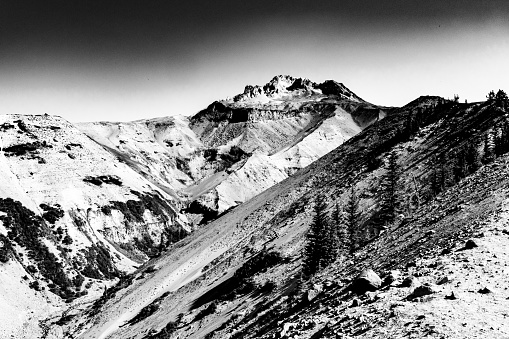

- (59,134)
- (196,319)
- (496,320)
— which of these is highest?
(59,134)

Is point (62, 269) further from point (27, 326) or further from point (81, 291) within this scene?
point (27, 326)

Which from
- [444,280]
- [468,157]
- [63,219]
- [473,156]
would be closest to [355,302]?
[444,280]

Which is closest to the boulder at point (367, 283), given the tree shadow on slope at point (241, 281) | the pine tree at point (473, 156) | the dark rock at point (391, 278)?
the dark rock at point (391, 278)

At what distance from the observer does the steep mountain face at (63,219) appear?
95.4m

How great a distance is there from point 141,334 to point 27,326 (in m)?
41.1

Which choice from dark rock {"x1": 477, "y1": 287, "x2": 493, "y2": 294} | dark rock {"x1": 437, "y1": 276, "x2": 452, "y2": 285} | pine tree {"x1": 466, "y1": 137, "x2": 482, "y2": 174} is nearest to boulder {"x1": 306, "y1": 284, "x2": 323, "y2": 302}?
dark rock {"x1": 437, "y1": 276, "x2": 452, "y2": 285}

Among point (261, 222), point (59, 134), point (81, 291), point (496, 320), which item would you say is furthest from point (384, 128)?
point (59, 134)

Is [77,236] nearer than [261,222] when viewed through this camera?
No

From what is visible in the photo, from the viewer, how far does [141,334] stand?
49875 mm

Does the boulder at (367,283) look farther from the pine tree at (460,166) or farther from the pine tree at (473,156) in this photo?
the pine tree at (473,156)

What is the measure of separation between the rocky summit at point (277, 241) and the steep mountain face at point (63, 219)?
0.45m

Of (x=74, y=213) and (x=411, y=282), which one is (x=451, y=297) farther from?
(x=74, y=213)

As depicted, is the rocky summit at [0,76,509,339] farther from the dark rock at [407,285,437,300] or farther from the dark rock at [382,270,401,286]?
the dark rock at [407,285,437,300]

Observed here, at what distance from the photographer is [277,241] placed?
58844mm
